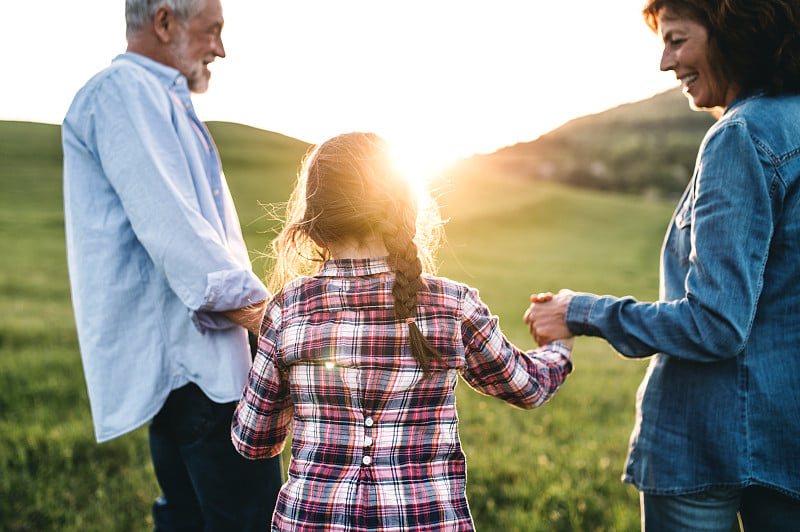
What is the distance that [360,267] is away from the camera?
180 centimetres

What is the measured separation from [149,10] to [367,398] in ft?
5.36

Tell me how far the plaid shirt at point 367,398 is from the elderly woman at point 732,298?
23.5 inches

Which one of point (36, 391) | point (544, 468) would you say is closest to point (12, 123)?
point (36, 391)

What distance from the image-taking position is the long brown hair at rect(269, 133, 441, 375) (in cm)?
173

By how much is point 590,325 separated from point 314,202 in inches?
39.0

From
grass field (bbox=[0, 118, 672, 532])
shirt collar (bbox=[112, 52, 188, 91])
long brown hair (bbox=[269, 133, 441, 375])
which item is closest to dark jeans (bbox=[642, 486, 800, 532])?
long brown hair (bbox=[269, 133, 441, 375])

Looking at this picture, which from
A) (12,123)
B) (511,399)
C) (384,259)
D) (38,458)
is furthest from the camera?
(12,123)

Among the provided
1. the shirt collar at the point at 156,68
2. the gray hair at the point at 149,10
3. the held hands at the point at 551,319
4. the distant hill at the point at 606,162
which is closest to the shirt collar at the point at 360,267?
the held hands at the point at 551,319

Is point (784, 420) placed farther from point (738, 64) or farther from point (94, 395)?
point (94, 395)

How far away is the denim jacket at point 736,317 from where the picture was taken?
169 centimetres

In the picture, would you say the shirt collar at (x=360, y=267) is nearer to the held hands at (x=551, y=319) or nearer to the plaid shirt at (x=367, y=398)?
the plaid shirt at (x=367, y=398)

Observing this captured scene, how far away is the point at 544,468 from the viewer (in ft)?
13.6

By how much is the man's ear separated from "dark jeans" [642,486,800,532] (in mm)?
2323

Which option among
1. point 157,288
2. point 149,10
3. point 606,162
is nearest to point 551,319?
point 157,288
